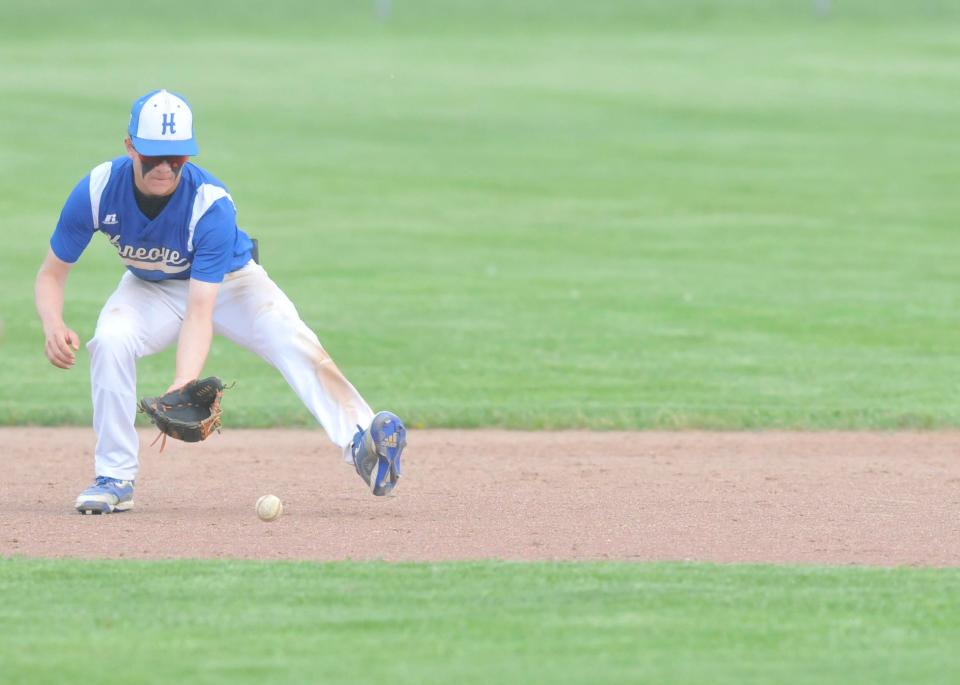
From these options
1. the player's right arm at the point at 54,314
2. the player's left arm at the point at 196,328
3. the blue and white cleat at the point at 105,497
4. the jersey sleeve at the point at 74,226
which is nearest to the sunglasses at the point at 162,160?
the jersey sleeve at the point at 74,226

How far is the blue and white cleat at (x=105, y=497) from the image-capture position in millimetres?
7746

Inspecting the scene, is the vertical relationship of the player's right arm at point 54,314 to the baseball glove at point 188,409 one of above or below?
above

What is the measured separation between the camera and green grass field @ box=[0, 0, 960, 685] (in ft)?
18.0

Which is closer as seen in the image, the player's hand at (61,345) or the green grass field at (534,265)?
the green grass field at (534,265)

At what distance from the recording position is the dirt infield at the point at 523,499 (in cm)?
704

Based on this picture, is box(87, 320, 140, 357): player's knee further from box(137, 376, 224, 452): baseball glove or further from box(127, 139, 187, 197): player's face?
box(127, 139, 187, 197): player's face

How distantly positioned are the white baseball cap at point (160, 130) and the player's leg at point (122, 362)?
85cm

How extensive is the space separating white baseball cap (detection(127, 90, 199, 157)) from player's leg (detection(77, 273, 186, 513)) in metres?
0.85

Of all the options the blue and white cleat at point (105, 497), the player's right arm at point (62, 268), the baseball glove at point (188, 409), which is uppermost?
the player's right arm at point (62, 268)

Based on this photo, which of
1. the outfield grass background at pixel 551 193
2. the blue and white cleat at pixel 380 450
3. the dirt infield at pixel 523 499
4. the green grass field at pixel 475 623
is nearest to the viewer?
the green grass field at pixel 475 623

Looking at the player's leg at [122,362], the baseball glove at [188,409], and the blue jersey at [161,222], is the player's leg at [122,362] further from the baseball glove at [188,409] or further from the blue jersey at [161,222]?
the baseball glove at [188,409]

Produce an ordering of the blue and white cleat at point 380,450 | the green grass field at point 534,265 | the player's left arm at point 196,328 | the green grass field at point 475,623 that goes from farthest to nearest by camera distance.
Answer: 1. the blue and white cleat at point 380,450
2. the player's left arm at point 196,328
3. the green grass field at point 534,265
4. the green grass field at point 475,623

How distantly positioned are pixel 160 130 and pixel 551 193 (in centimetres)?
1495

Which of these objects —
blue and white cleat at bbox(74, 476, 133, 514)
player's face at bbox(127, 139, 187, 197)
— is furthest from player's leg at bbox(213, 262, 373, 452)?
blue and white cleat at bbox(74, 476, 133, 514)
